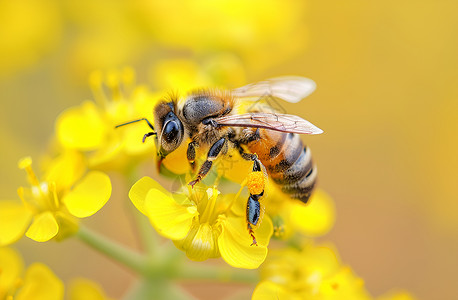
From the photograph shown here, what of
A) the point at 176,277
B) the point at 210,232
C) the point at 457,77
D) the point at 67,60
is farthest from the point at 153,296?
the point at 457,77

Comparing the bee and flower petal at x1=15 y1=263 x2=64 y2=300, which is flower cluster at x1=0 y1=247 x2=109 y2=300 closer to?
flower petal at x1=15 y1=263 x2=64 y2=300

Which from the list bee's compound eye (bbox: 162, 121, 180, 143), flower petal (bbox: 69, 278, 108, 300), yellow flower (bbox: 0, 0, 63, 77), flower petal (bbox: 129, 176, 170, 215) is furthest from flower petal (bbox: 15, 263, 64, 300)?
yellow flower (bbox: 0, 0, 63, 77)

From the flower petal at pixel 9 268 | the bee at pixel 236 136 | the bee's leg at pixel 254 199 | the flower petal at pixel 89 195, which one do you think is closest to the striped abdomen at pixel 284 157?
the bee at pixel 236 136

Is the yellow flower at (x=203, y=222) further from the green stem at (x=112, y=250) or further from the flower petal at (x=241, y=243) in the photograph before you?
the green stem at (x=112, y=250)

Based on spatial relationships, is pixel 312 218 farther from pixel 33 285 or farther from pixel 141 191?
pixel 33 285

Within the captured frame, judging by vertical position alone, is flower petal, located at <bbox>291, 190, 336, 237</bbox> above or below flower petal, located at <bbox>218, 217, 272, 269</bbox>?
below

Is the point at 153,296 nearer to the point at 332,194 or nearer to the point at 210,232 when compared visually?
the point at 210,232
